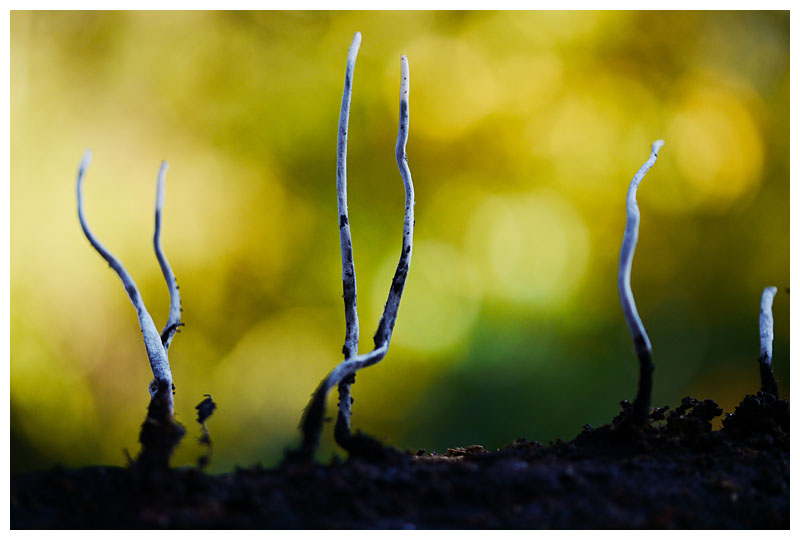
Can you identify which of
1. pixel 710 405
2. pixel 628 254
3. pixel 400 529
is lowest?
pixel 400 529

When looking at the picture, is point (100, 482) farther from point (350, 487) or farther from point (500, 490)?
point (500, 490)

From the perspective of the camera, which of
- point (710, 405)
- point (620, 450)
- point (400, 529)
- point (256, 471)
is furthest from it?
point (710, 405)

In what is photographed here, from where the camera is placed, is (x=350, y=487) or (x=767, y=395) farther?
(x=767, y=395)

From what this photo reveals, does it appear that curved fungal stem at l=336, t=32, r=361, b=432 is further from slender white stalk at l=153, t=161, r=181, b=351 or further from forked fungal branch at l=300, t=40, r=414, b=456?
slender white stalk at l=153, t=161, r=181, b=351

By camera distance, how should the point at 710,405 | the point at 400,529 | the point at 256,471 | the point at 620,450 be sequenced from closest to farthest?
the point at 400,529
the point at 256,471
the point at 620,450
the point at 710,405

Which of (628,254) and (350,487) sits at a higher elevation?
(628,254)

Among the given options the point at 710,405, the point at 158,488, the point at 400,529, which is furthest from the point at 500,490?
the point at 710,405
